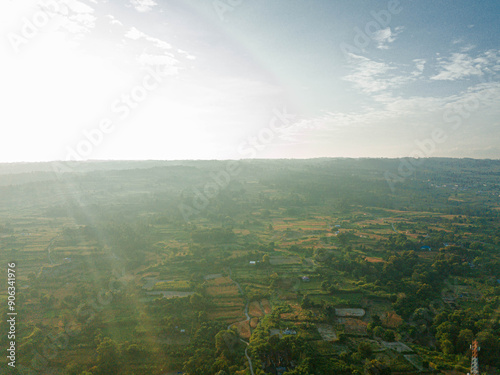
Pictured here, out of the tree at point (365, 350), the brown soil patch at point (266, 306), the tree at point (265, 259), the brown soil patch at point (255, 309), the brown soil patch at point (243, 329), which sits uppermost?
the tree at point (265, 259)

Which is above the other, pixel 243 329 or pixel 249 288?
pixel 249 288

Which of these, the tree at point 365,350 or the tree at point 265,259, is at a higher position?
the tree at point 265,259

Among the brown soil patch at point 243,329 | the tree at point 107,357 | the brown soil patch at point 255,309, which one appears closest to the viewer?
the tree at point 107,357

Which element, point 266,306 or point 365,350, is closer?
point 365,350

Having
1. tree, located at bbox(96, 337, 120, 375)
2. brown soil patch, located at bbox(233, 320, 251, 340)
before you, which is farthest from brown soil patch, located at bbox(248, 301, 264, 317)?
tree, located at bbox(96, 337, 120, 375)

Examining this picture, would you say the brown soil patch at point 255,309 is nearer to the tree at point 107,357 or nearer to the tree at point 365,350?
the tree at point 365,350

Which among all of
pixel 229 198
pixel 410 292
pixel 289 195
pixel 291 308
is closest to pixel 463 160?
pixel 289 195

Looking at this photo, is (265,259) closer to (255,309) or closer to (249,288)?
(249,288)

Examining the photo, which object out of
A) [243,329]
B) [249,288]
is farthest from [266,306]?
[243,329]

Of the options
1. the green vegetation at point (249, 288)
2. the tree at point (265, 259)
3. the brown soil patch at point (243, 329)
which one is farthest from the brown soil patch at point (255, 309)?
the tree at point (265, 259)

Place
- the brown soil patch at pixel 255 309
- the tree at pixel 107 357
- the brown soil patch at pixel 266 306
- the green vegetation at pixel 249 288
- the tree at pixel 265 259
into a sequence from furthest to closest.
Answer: the tree at pixel 265 259, the brown soil patch at pixel 266 306, the brown soil patch at pixel 255 309, the green vegetation at pixel 249 288, the tree at pixel 107 357

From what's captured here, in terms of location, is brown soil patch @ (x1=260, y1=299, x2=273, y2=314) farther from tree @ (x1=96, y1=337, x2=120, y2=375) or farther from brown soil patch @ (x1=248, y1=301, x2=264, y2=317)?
tree @ (x1=96, y1=337, x2=120, y2=375)
